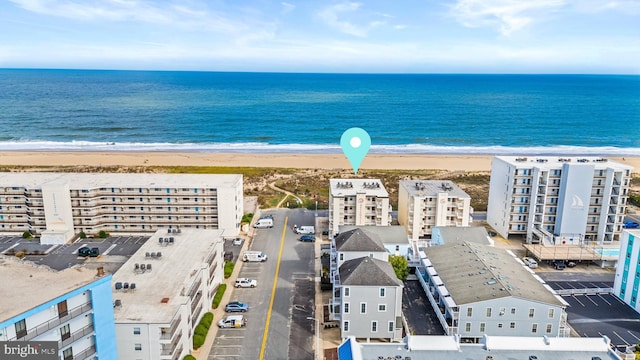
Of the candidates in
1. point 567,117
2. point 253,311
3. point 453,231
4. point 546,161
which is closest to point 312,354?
point 253,311

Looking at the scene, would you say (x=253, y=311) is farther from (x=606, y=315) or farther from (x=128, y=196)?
(x=606, y=315)

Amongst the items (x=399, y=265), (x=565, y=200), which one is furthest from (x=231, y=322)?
(x=565, y=200)

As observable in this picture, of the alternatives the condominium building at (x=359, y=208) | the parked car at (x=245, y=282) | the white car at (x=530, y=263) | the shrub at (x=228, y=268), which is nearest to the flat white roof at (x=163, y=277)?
the shrub at (x=228, y=268)

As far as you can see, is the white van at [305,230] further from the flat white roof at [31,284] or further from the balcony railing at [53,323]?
the balcony railing at [53,323]

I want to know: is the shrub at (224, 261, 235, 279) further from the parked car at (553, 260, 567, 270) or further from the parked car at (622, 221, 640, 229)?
the parked car at (622, 221, 640, 229)

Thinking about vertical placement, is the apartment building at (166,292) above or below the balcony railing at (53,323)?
below
